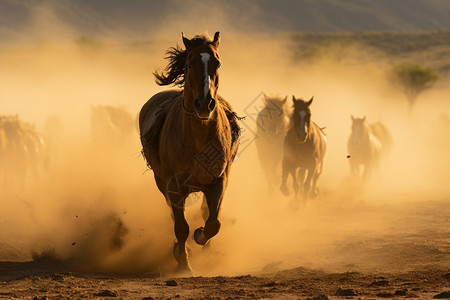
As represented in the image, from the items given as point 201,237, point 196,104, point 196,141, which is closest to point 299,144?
point 201,237

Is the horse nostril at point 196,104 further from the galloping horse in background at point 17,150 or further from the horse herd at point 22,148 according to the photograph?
the galloping horse in background at point 17,150

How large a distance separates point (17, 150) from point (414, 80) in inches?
1804

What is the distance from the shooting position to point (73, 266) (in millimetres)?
8766

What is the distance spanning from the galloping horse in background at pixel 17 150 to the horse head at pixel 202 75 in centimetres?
1329

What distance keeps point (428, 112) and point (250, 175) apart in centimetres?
3900

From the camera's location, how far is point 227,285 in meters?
6.87

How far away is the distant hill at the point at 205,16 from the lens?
125562 mm

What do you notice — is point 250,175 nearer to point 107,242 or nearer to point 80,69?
point 107,242

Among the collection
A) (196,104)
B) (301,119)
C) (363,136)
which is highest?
(363,136)

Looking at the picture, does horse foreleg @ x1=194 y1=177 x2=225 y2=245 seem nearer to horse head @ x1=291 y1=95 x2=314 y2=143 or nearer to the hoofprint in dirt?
the hoofprint in dirt

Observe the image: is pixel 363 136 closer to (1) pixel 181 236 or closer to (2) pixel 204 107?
(1) pixel 181 236

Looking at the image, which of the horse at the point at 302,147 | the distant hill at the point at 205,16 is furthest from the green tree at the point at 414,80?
the distant hill at the point at 205,16

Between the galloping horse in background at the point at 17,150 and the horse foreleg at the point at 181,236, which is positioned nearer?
the horse foreleg at the point at 181,236

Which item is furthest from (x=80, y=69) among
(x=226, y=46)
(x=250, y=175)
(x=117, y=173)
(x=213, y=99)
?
(x=213, y=99)
